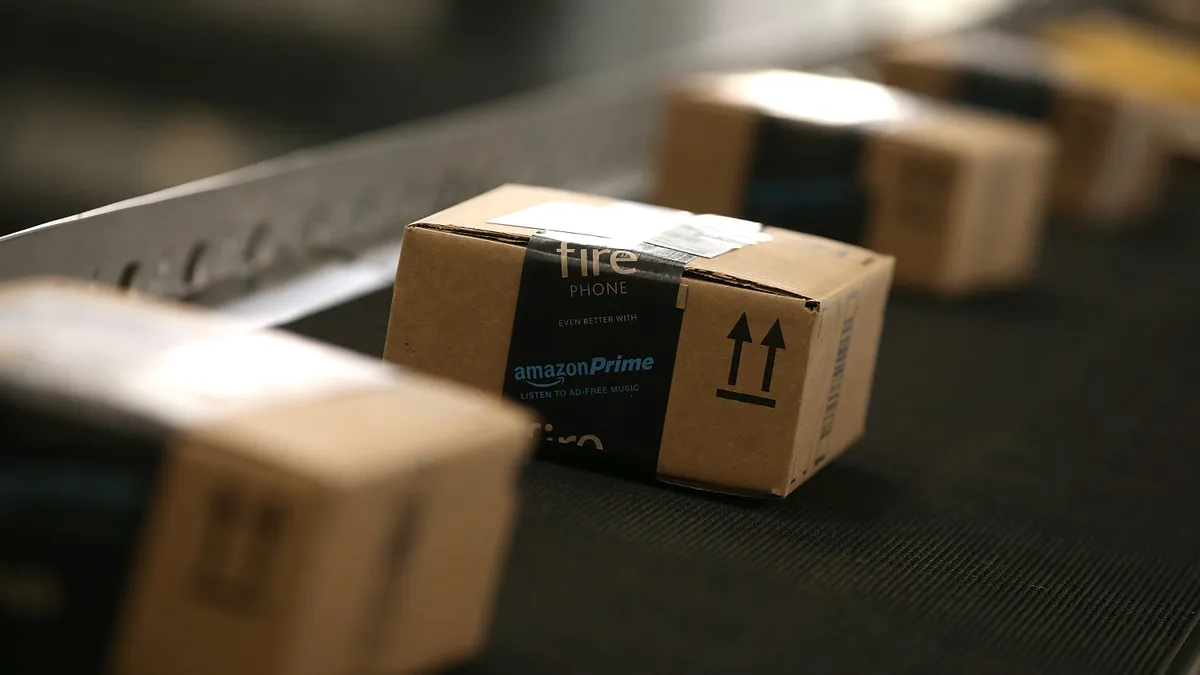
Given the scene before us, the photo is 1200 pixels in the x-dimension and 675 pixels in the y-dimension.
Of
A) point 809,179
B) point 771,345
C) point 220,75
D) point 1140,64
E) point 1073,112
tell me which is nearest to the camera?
point 771,345

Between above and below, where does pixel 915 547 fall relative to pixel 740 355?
below

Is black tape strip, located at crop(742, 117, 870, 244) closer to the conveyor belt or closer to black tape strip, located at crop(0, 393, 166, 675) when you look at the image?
the conveyor belt

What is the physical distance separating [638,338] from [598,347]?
0.04 m

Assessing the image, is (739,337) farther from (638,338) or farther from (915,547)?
(915,547)

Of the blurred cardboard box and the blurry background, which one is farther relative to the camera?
the blurred cardboard box

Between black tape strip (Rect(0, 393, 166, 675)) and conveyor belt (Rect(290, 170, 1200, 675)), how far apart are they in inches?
12.0

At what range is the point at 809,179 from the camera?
2.50 m

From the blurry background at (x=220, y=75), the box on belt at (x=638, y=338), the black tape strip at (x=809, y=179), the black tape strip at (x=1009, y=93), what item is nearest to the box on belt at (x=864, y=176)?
the black tape strip at (x=809, y=179)

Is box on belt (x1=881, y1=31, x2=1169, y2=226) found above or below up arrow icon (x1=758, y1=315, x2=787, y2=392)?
above

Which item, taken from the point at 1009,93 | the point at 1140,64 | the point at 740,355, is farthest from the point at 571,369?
the point at 1140,64

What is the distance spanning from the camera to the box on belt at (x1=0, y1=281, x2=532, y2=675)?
0.93m

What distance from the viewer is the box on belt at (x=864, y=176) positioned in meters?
2.48

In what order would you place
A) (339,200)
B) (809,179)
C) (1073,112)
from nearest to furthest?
(339,200), (809,179), (1073,112)

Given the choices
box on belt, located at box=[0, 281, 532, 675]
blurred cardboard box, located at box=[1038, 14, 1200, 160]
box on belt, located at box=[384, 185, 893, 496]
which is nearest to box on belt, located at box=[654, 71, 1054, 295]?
blurred cardboard box, located at box=[1038, 14, 1200, 160]
